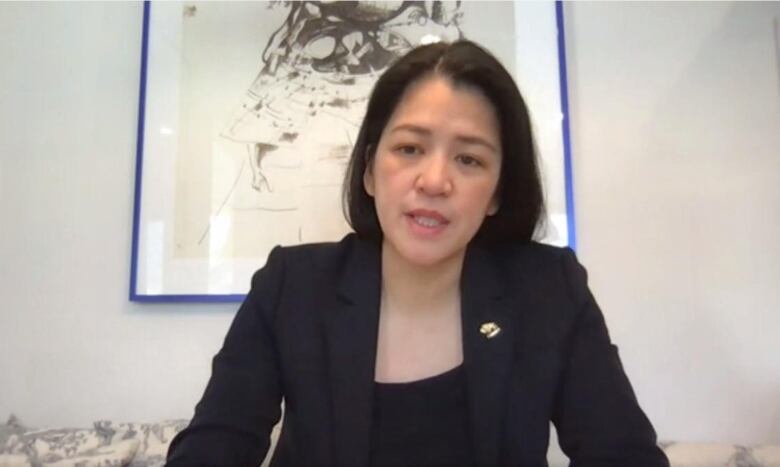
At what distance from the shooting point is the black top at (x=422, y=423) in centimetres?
84

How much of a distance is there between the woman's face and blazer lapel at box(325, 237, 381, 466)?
3.9 inches

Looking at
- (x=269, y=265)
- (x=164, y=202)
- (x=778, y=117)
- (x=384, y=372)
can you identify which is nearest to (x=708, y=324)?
(x=778, y=117)

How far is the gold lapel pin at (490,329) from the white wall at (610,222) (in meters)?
0.61

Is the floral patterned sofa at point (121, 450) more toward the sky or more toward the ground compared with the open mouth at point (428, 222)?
more toward the ground

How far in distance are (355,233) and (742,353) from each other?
3.27ft

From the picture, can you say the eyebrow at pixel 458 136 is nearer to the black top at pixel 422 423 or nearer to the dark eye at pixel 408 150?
the dark eye at pixel 408 150

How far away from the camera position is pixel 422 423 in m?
0.86

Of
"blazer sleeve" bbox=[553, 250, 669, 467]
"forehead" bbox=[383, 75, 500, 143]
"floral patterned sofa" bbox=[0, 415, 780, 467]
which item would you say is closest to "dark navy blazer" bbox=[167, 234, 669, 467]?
"blazer sleeve" bbox=[553, 250, 669, 467]

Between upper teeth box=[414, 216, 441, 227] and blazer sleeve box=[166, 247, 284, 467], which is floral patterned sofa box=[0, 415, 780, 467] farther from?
upper teeth box=[414, 216, 441, 227]

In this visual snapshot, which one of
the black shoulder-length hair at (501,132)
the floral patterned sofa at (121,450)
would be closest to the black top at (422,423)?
the black shoulder-length hair at (501,132)

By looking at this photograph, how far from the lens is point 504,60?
1.44 metres

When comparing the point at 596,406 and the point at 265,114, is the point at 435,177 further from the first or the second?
the point at 265,114

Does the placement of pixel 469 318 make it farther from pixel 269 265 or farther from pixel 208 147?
pixel 208 147

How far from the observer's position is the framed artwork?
1405mm
